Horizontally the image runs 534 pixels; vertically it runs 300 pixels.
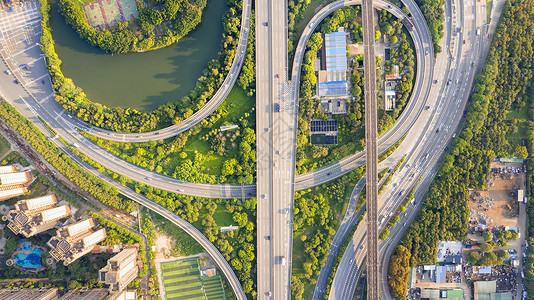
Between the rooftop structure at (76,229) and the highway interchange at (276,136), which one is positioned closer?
the rooftop structure at (76,229)

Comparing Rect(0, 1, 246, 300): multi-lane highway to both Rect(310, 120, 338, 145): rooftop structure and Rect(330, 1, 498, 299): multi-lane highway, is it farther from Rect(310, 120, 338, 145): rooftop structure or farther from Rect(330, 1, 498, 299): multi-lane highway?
Rect(310, 120, 338, 145): rooftop structure

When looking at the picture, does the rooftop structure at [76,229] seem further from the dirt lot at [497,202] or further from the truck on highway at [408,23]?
the dirt lot at [497,202]

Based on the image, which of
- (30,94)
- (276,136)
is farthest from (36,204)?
(276,136)

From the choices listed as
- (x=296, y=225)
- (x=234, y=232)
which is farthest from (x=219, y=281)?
(x=296, y=225)

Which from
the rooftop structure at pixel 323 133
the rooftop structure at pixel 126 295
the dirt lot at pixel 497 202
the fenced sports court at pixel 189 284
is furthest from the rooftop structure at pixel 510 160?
the rooftop structure at pixel 126 295

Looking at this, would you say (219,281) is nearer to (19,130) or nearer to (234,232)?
(234,232)

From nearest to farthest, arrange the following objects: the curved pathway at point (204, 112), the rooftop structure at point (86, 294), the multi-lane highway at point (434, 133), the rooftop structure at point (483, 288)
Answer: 1. the rooftop structure at point (86, 294)
2. the curved pathway at point (204, 112)
3. the multi-lane highway at point (434, 133)
4. the rooftop structure at point (483, 288)

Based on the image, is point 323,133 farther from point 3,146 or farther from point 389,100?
point 3,146
